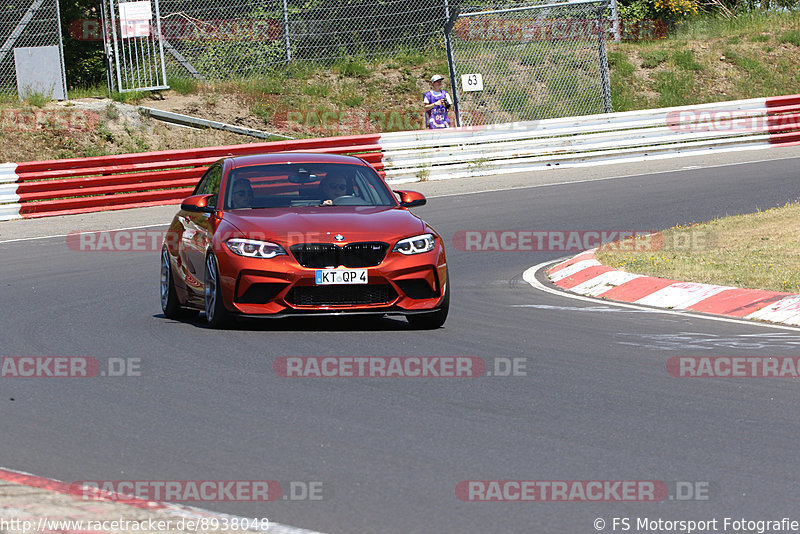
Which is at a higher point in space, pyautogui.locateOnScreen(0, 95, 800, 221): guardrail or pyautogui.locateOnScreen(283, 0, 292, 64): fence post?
pyautogui.locateOnScreen(283, 0, 292, 64): fence post

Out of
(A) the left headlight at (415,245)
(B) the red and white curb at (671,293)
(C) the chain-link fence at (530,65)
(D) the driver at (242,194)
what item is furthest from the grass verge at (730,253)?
(C) the chain-link fence at (530,65)

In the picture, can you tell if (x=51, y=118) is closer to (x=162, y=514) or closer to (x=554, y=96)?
(x=554, y=96)

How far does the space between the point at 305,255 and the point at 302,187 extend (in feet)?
4.24

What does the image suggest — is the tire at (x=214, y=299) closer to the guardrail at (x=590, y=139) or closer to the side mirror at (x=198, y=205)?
the side mirror at (x=198, y=205)

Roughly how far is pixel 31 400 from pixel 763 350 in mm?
4648

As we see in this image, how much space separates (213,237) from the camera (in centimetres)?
983

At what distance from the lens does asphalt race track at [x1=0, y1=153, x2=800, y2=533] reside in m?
5.04

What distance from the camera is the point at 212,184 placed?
11.2m

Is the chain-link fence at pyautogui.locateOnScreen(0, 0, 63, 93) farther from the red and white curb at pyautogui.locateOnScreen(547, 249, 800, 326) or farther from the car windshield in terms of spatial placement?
the car windshield

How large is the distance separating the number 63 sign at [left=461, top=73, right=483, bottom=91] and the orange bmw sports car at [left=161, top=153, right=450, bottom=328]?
15.3 meters

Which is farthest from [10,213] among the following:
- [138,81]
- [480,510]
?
[480,510]

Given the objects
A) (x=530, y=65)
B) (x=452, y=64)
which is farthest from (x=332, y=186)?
(x=530, y=65)

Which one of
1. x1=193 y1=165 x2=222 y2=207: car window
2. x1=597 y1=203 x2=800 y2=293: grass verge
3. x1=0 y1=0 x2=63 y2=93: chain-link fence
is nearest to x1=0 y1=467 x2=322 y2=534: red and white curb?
x1=193 y1=165 x2=222 y2=207: car window

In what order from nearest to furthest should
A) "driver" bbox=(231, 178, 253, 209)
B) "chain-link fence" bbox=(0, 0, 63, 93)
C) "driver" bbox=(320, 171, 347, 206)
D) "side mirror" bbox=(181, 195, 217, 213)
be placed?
1. "side mirror" bbox=(181, 195, 217, 213)
2. "driver" bbox=(231, 178, 253, 209)
3. "driver" bbox=(320, 171, 347, 206)
4. "chain-link fence" bbox=(0, 0, 63, 93)
